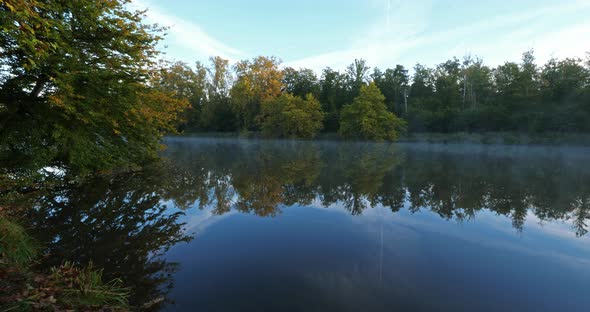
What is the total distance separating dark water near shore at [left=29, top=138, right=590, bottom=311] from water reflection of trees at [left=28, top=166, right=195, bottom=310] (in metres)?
0.03

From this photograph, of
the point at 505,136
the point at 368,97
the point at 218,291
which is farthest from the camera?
the point at 368,97

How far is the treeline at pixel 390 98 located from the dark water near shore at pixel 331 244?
60.7 feet

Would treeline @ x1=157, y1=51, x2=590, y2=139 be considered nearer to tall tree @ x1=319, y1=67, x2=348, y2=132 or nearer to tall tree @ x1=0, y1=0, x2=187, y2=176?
tall tree @ x1=319, y1=67, x2=348, y2=132

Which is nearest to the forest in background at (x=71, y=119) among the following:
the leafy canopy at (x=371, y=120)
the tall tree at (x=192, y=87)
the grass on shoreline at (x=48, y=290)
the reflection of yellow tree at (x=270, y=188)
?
the grass on shoreline at (x=48, y=290)

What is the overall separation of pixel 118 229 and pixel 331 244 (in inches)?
182

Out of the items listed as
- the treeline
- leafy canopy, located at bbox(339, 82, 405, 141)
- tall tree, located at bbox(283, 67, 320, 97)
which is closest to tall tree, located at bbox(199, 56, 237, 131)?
the treeline

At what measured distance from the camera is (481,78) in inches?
1956

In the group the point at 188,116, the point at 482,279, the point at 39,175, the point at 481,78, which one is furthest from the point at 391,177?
the point at 188,116

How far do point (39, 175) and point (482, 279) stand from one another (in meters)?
12.2

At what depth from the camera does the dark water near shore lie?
3945 millimetres

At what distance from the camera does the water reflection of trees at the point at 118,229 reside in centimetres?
445

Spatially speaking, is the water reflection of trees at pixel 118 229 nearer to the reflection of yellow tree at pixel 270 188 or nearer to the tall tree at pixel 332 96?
the reflection of yellow tree at pixel 270 188

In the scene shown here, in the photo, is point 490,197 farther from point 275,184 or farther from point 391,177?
point 275,184

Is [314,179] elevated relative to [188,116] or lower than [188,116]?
lower
